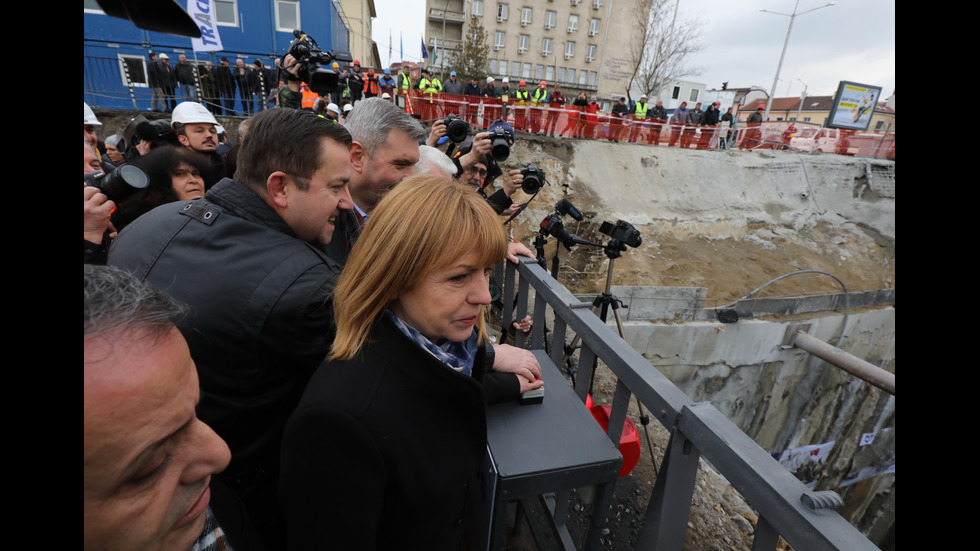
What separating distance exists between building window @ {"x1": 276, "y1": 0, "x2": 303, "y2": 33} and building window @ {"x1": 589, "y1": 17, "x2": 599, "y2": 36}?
1572 inches

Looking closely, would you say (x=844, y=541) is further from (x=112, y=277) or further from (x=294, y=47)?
(x=294, y=47)

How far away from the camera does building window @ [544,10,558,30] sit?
45.3m

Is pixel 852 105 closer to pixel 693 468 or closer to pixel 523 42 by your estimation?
pixel 693 468

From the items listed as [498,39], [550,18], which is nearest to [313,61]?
[498,39]

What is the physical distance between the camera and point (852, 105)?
2322 cm

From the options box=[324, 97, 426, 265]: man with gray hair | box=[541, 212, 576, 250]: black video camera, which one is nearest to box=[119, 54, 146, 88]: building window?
box=[324, 97, 426, 265]: man with gray hair

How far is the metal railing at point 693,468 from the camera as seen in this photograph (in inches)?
37.9

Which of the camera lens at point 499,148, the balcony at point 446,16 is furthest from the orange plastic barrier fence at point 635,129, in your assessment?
the balcony at point 446,16

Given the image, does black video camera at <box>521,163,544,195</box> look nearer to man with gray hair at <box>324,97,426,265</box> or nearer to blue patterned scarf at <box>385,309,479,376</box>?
man with gray hair at <box>324,97,426,265</box>

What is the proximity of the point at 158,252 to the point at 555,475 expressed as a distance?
1557 millimetres

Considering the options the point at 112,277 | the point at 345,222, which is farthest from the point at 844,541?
the point at 345,222

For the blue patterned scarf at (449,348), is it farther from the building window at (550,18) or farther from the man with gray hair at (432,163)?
the building window at (550,18)

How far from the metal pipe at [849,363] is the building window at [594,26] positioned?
150 ft

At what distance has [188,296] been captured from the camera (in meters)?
1.33
